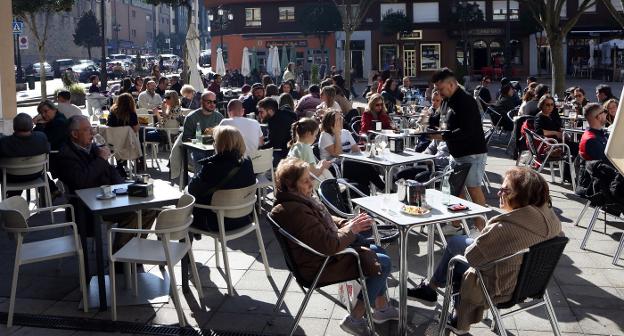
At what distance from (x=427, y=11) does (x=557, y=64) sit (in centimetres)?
2831

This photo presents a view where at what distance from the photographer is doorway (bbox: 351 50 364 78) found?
43.8 meters

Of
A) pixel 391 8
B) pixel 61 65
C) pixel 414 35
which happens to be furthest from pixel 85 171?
pixel 61 65

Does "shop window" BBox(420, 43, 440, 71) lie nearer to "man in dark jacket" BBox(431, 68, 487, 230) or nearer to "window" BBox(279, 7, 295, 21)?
"window" BBox(279, 7, 295, 21)

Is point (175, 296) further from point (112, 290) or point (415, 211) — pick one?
A: point (415, 211)

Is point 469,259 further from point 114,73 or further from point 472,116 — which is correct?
point 114,73

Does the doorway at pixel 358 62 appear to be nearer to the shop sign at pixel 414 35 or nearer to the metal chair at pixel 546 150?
the shop sign at pixel 414 35

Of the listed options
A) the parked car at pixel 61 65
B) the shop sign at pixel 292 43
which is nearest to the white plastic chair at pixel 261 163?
the parked car at pixel 61 65

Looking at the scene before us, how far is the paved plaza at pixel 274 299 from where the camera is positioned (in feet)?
14.8

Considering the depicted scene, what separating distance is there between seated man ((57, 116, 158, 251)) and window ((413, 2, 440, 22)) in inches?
1563

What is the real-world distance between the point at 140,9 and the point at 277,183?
3358 inches

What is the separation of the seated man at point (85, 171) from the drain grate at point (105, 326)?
82 centimetres

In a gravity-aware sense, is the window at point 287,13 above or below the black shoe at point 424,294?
above

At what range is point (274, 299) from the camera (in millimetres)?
5090

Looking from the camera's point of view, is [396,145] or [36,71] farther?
[36,71]
